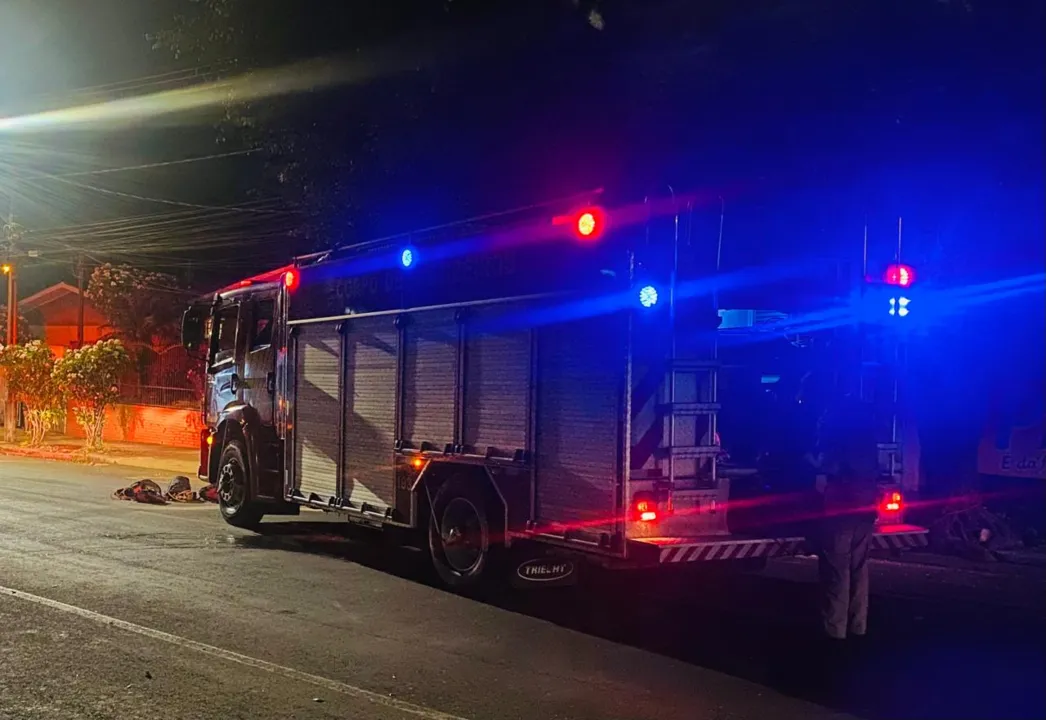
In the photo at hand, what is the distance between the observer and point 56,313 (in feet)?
148

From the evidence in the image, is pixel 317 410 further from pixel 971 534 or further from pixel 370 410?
pixel 971 534

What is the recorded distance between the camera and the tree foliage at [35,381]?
23.3 meters

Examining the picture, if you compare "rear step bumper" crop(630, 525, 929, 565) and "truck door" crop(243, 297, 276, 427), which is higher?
"truck door" crop(243, 297, 276, 427)

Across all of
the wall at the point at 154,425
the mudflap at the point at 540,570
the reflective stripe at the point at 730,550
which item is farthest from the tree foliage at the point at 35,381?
the reflective stripe at the point at 730,550

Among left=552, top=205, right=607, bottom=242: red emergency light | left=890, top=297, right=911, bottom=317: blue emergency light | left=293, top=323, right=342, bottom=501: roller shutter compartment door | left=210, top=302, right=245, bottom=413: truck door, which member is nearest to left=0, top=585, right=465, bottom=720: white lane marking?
left=293, top=323, right=342, bottom=501: roller shutter compartment door

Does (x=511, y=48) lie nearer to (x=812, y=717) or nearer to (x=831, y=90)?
(x=831, y=90)

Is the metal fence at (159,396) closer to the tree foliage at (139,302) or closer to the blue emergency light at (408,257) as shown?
the tree foliage at (139,302)

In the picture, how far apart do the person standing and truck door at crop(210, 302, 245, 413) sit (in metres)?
6.93

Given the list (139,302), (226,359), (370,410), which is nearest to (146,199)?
(139,302)

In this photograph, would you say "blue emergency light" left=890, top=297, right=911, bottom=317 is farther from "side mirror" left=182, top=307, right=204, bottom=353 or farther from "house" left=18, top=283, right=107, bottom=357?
"house" left=18, top=283, right=107, bottom=357

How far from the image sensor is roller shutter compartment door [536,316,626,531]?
6.75 meters

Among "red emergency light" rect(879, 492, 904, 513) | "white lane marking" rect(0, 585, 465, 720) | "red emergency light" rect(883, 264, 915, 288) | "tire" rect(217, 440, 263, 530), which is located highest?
"red emergency light" rect(883, 264, 915, 288)

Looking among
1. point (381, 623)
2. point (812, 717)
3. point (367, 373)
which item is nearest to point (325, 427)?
point (367, 373)


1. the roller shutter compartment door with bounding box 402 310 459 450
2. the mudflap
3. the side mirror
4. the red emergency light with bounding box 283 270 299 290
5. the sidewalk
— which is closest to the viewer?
the mudflap
